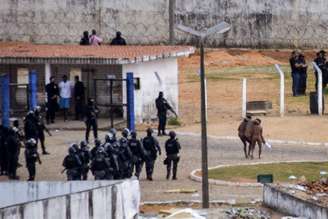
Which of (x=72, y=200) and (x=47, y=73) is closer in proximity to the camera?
(x=72, y=200)

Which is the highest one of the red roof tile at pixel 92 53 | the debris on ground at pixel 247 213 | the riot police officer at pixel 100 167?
the red roof tile at pixel 92 53

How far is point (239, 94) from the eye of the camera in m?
45.2

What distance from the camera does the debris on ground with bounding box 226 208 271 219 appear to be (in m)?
21.7

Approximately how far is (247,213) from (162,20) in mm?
36063

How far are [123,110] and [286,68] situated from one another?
56.3ft

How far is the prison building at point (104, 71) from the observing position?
123ft

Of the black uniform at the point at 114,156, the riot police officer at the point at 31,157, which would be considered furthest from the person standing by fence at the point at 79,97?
the black uniform at the point at 114,156

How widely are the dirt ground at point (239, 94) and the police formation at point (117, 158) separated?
7439 millimetres

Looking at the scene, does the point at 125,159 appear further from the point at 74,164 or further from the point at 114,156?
the point at 74,164

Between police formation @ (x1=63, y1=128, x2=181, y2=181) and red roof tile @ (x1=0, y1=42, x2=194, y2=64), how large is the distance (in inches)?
347

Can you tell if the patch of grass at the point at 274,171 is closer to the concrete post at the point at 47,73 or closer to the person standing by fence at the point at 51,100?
the person standing by fence at the point at 51,100

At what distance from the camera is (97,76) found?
38094 mm

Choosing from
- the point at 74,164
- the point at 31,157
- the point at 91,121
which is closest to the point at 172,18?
the point at 91,121

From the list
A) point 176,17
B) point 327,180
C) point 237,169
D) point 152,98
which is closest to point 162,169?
point 237,169
